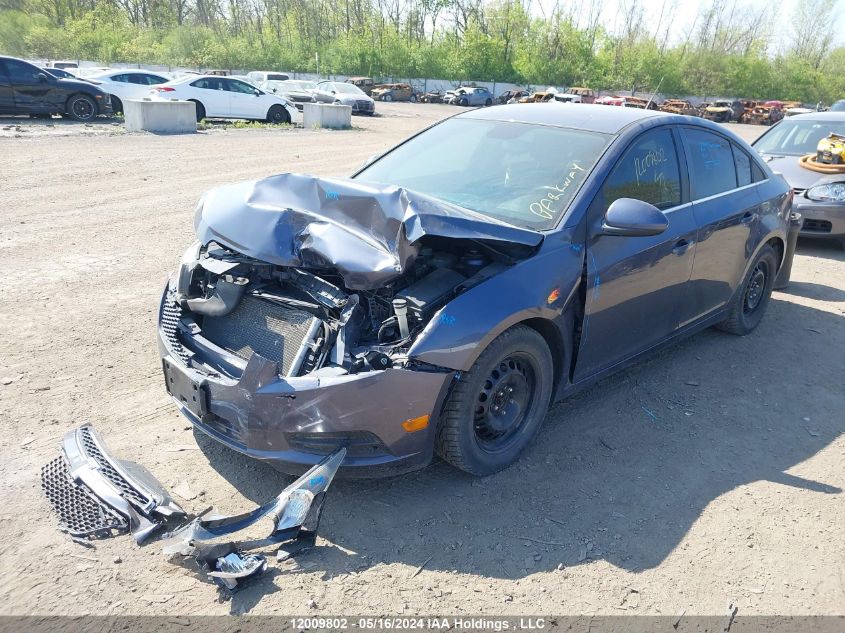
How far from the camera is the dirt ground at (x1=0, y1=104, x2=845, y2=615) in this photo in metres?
2.70

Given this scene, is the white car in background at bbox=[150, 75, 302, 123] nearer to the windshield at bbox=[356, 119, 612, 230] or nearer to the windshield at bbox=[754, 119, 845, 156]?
the windshield at bbox=[754, 119, 845, 156]

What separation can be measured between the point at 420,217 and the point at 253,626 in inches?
73.2

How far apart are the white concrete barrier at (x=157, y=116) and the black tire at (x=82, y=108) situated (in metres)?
1.59

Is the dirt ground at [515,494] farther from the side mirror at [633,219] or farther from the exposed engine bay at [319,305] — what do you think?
the side mirror at [633,219]

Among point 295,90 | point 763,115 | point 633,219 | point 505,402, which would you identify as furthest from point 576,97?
point 505,402

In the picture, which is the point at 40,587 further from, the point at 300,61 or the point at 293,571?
the point at 300,61

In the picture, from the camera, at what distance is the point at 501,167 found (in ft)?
13.7

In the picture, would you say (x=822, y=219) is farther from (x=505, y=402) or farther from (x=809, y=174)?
(x=505, y=402)

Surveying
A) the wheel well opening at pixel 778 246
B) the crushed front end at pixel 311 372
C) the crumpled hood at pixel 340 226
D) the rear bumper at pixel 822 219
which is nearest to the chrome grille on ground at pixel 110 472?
the crushed front end at pixel 311 372

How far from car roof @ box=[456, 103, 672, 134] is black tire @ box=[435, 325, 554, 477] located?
1618mm

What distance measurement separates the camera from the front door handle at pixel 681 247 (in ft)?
14.2

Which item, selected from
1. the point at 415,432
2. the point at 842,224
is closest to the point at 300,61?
the point at 842,224

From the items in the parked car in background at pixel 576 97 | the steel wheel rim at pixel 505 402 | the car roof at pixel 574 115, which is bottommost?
the steel wheel rim at pixel 505 402

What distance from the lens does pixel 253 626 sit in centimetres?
247
